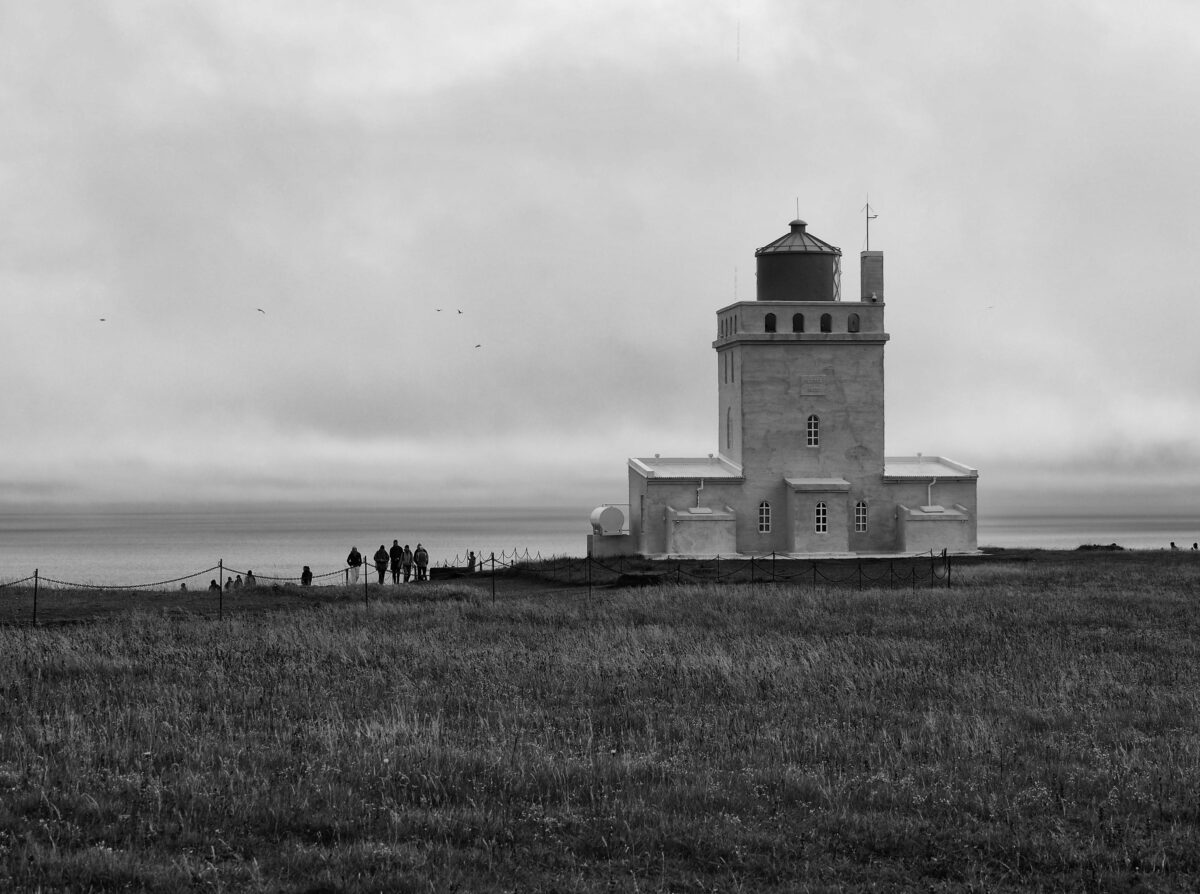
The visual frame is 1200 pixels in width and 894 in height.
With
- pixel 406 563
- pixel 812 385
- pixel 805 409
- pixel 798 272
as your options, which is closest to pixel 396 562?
pixel 406 563

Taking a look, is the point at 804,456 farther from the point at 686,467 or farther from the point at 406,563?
A: the point at 406,563

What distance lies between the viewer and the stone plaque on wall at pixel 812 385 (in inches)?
1817

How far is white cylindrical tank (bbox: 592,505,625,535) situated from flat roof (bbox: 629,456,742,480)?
1.68 meters

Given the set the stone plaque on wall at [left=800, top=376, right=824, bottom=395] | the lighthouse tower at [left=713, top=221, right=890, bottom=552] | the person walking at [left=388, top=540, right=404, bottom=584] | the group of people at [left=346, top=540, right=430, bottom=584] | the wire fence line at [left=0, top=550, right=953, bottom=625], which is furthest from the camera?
the stone plaque on wall at [left=800, top=376, right=824, bottom=395]

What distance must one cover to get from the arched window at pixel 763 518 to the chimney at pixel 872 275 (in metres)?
8.20

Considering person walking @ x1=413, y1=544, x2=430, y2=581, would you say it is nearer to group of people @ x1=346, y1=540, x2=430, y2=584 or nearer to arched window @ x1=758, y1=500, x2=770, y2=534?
group of people @ x1=346, y1=540, x2=430, y2=584

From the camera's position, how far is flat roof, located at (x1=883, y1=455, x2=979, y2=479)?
47.1 metres

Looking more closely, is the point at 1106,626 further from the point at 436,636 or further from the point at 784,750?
the point at 784,750

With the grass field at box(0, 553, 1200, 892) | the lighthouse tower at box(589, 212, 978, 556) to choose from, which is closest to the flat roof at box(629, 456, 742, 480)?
the lighthouse tower at box(589, 212, 978, 556)

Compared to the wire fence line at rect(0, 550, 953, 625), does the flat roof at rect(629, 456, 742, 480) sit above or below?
above

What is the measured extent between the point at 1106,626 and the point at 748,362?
76.7ft

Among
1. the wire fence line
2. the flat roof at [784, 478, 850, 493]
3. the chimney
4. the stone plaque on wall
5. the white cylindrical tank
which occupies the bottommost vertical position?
the wire fence line

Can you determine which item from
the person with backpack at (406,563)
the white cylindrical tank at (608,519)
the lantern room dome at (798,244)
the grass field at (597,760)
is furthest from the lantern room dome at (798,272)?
the grass field at (597,760)

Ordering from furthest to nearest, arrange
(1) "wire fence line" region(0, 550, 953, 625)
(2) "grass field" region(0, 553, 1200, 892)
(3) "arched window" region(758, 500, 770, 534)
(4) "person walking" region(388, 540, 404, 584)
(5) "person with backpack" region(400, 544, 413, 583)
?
(3) "arched window" region(758, 500, 770, 534) → (5) "person with backpack" region(400, 544, 413, 583) → (4) "person walking" region(388, 540, 404, 584) → (1) "wire fence line" region(0, 550, 953, 625) → (2) "grass field" region(0, 553, 1200, 892)
